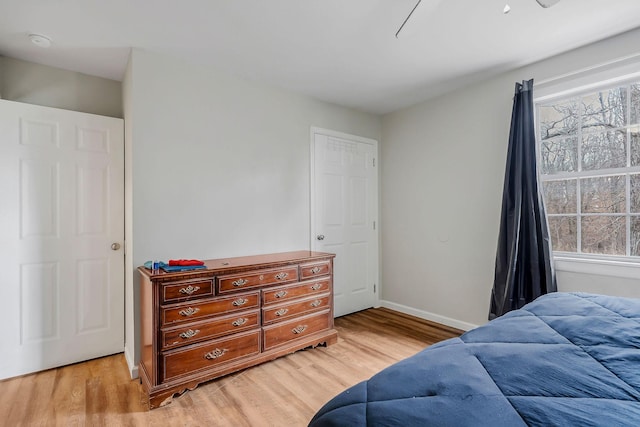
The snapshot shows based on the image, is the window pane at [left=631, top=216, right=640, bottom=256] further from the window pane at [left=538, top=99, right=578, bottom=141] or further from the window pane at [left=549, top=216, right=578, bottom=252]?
the window pane at [left=538, top=99, right=578, bottom=141]

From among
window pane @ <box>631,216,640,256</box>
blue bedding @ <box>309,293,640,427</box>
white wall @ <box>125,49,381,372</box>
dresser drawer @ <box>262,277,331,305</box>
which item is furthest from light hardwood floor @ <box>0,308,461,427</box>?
window pane @ <box>631,216,640,256</box>

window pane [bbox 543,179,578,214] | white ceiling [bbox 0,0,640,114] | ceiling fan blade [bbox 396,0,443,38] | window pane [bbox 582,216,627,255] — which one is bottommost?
window pane [bbox 582,216,627,255]

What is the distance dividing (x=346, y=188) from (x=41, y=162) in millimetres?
2849

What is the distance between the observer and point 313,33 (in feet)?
7.35

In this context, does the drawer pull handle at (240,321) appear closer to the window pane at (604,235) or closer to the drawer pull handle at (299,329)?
the drawer pull handle at (299,329)

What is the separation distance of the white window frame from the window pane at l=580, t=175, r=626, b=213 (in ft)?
0.15

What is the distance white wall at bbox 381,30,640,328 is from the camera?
2.63 metres

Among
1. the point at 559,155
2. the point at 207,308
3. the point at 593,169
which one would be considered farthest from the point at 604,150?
the point at 207,308

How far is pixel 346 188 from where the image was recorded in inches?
149

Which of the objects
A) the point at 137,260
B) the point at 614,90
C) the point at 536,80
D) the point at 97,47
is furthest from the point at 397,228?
the point at 97,47

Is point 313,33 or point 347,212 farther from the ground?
point 313,33

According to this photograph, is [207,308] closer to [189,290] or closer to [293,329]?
[189,290]

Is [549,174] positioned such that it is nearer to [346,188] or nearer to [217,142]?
[346,188]

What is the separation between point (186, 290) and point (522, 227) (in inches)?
107
